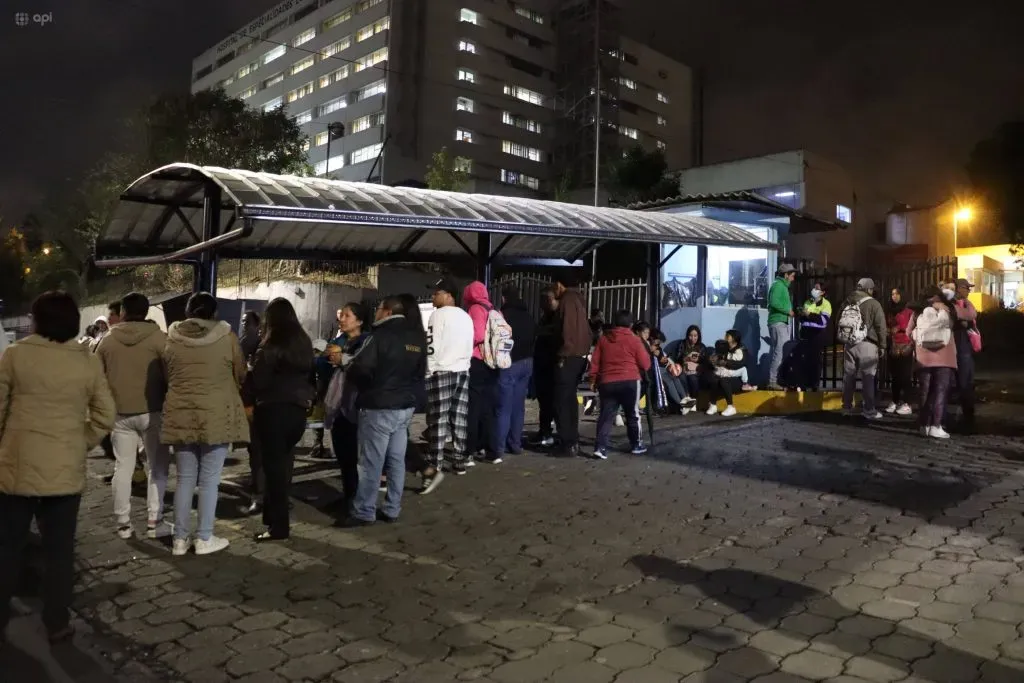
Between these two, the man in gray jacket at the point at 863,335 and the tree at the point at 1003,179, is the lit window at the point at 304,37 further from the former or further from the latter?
the man in gray jacket at the point at 863,335

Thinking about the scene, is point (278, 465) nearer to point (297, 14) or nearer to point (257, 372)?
point (257, 372)

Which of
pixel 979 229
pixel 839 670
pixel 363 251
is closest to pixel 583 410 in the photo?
pixel 363 251

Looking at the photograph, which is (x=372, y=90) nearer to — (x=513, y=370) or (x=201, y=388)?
(x=513, y=370)

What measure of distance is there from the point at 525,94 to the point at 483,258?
2628 inches

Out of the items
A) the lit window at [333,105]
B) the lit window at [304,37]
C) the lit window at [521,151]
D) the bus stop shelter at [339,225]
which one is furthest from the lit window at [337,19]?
the bus stop shelter at [339,225]

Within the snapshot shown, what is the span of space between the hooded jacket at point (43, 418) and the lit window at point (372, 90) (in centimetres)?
6497

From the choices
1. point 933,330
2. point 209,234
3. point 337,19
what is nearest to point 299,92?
point 337,19

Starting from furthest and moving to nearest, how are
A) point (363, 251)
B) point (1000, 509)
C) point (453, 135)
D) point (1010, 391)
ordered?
1. point (453, 135)
2. point (1010, 391)
3. point (363, 251)
4. point (1000, 509)

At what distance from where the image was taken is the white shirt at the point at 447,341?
710cm

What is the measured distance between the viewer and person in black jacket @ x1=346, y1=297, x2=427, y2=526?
18.4ft

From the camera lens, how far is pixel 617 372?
26.5ft

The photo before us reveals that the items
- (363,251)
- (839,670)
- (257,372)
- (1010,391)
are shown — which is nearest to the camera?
(839,670)

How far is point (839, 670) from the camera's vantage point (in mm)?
3316

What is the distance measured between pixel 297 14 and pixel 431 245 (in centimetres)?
7581
